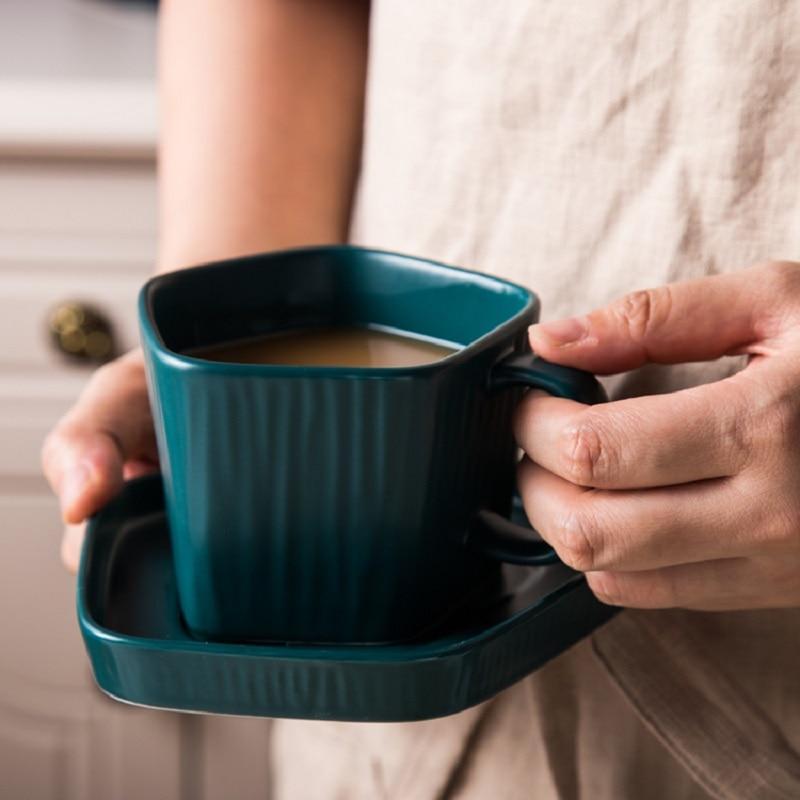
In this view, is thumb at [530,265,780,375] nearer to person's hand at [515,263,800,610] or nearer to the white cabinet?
person's hand at [515,263,800,610]

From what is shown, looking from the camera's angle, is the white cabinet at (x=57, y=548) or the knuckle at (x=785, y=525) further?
the white cabinet at (x=57, y=548)

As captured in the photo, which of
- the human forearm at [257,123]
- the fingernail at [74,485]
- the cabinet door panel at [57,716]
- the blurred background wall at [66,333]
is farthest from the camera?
the cabinet door panel at [57,716]

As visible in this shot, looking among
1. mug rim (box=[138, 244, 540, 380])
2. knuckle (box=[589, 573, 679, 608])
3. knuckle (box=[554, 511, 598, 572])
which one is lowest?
knuckle (box=[589, 573, 679, 608])

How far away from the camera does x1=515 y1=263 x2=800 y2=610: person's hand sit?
1.22ft

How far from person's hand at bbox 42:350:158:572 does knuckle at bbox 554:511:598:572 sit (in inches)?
7.8

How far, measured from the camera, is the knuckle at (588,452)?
37cm

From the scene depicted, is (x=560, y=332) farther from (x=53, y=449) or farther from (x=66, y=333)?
(x=66, y=333)

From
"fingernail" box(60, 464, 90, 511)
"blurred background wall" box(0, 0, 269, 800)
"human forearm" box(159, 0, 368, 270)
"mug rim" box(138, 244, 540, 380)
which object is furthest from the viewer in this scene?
"blurred background wall" box(0, 0, 269, 800)

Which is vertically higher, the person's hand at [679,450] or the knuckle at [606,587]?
the person's hand at [679,450]

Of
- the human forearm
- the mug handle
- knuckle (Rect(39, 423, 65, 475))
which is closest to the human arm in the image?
the human forearm

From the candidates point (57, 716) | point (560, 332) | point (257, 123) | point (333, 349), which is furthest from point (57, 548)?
point (560, 332)

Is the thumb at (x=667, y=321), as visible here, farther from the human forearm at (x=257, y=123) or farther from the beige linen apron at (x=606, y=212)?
the human forearm at (x=257, y=123)

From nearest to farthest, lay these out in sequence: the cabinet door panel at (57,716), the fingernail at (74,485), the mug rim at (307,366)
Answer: the mug rim at (307,366) → the fingernail at (74,485) → the cabinet door panel at (57,716)

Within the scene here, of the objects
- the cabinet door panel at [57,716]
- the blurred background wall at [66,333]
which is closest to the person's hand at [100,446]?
the blurred background wall at [66,333]
